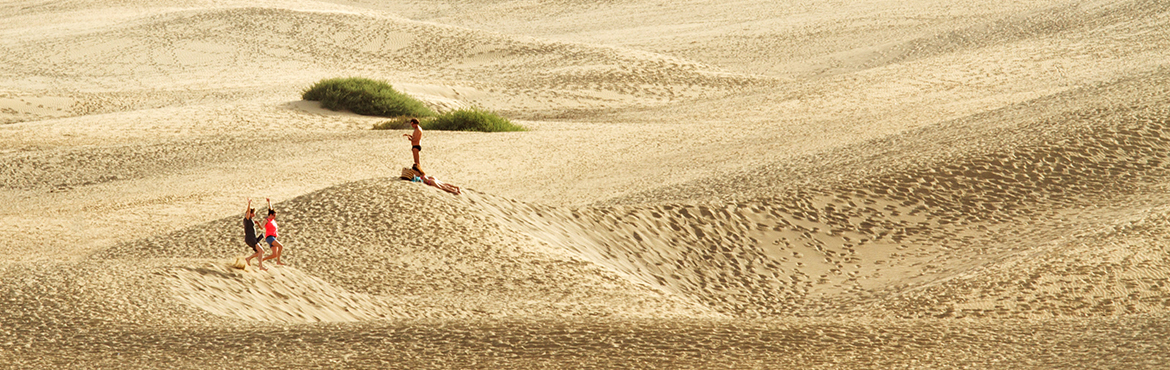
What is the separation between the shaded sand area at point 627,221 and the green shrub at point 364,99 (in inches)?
26.3

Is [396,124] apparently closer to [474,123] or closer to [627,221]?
[474,123]

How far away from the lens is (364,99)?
2277 centimetres

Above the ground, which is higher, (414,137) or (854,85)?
(414,137)

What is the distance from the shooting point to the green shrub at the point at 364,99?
22672 mm

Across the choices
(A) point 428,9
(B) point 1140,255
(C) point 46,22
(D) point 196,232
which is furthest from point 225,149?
(A) point 428,9

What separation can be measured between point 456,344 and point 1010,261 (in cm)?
603

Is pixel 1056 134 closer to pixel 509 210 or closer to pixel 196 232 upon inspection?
pixel 509 210

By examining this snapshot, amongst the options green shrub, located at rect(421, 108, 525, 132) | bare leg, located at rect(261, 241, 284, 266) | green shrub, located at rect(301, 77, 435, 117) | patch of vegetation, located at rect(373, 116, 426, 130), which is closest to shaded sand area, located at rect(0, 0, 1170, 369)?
bare leg, located at rect(261, 241, 284, 266)

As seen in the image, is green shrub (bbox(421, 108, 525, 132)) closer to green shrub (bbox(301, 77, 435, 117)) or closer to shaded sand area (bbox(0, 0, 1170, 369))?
shaded sand area (bbox(0, 0, 1170, 369))

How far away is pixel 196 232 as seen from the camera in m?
10.4

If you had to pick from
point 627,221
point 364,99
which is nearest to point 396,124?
point 364,99

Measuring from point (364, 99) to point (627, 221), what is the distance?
1338cm

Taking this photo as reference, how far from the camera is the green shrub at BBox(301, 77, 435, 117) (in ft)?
74.4

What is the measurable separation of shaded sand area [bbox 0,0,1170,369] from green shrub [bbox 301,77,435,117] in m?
0.67
